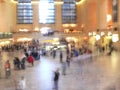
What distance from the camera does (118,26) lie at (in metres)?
48.4

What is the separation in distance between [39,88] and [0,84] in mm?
2969

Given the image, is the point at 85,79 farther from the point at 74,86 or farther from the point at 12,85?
the point at 12,85

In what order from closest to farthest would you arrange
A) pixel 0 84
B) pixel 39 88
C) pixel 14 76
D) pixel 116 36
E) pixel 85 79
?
pixel 39 88 < pixel 0 84 < pixel 85 79 < pixel 14 76 < pixel 116 36

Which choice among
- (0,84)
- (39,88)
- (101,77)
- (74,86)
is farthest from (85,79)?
(0,84)

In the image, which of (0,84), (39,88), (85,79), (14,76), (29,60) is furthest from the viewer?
(29,60)

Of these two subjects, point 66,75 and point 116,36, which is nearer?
point 66,75

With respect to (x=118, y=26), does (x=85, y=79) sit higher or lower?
lower

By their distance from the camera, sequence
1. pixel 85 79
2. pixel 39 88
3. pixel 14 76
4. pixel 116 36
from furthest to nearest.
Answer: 1. pixel 116 36
2. pixel 14 76
3. pixel 85 79
4. pixel 39 88

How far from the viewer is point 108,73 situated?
2434cm

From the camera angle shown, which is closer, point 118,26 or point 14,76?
point 14,76

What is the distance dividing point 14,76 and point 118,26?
27.5 m

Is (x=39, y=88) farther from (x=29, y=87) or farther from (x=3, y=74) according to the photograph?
(x=3, y=74)

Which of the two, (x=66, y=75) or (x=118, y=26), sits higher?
(x=118, y=26)

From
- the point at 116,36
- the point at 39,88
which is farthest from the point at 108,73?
the point at 116,36
